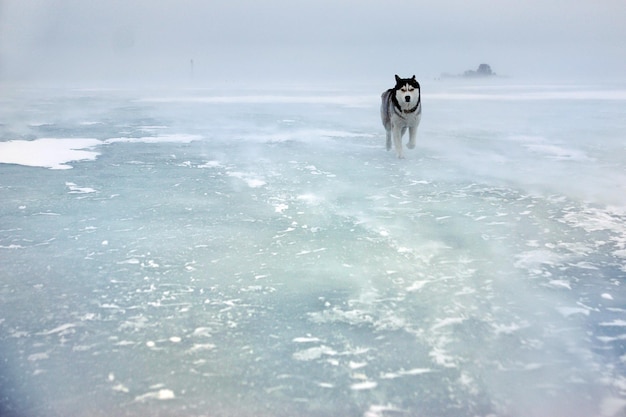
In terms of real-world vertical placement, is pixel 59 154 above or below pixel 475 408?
above

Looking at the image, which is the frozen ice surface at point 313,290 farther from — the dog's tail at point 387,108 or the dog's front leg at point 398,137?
the dog's tail at point 387,108

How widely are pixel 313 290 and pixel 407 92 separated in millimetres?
5628

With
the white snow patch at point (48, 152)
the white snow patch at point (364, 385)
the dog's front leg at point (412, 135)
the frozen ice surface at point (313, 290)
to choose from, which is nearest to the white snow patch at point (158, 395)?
the frozen ice surface at point (313, 290)

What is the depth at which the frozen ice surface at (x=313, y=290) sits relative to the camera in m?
2.58

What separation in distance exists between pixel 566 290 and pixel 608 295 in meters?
0.25

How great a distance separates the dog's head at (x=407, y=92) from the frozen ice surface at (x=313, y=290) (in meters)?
1.08

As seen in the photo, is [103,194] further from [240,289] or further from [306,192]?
[240,289]

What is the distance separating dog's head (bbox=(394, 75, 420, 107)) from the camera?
28.5 feet

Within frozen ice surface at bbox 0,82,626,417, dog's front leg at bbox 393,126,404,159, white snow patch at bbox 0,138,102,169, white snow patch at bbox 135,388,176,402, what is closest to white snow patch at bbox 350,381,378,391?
frozen ice surface at bbox 0,82,626,417

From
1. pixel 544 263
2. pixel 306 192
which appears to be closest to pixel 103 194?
pixel 306 192

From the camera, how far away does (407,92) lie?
8.70 metres

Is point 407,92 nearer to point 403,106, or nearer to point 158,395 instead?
point 403,106

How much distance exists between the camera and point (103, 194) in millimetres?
6699

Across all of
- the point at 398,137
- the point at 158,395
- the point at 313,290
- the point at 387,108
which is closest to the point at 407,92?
the point at 398,137
